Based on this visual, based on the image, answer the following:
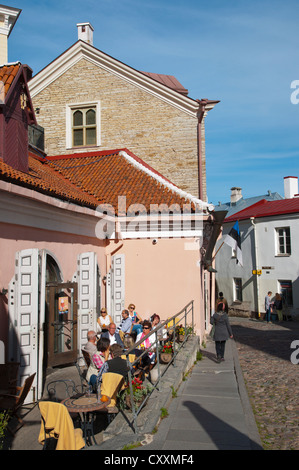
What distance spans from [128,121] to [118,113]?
21.5 inches

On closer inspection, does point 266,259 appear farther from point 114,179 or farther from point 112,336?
point 112,336

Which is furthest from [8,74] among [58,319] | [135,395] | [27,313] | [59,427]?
[59,427]

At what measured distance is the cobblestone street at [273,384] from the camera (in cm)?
656

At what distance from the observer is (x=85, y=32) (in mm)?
19078

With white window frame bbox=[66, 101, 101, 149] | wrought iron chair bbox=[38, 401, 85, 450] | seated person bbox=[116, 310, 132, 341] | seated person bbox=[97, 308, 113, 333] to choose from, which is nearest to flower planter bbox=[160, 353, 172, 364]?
seated person bbox=[97, 308, 113, 333]

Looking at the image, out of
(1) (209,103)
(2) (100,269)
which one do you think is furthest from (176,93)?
(2) (100,269)

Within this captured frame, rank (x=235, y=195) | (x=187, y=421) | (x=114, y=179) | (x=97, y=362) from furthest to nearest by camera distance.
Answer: (x=235, y=195), (x=114, y=179), (x=97, y=362), (x=187, y=421)

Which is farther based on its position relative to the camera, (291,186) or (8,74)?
(291,186)

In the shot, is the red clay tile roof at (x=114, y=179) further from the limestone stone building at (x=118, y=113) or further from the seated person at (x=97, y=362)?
the seated person at (x=97, y=362)

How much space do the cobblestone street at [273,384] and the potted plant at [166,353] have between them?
1818mm

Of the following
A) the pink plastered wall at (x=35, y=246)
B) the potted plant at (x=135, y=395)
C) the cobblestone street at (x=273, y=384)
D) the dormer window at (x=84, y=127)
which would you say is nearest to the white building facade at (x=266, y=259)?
the cobblestone street at (x=273, y=384)

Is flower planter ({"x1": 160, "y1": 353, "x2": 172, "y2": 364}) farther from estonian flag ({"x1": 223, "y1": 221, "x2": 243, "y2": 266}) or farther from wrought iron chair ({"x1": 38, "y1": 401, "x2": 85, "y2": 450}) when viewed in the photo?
estonian flag ({"x1": 223, "y1": 221, "x2": 243, "y2": 266})

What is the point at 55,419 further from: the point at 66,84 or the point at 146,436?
the point at 66,84

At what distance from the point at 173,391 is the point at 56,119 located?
1354 centimetres
